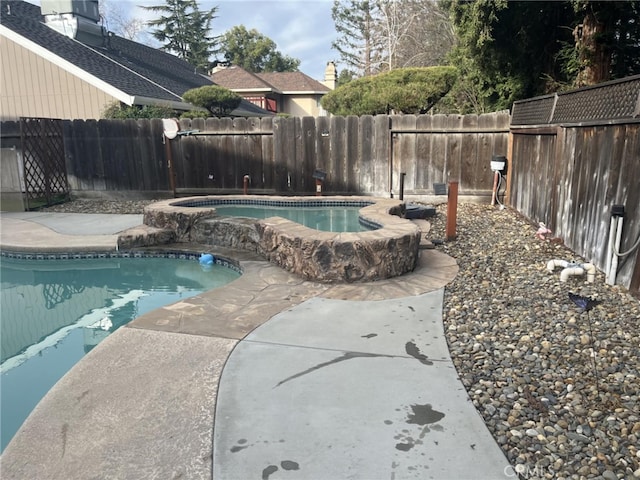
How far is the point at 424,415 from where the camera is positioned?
→ 2.26m

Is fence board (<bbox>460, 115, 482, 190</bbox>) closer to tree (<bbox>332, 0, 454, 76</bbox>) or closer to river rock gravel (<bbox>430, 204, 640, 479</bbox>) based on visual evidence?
river rock gravel (<bbox>430, 204, 640, 479</bbox>)

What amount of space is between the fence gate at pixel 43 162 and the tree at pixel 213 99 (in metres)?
4.96

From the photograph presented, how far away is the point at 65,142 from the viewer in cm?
1022

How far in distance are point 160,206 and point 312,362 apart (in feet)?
16.4

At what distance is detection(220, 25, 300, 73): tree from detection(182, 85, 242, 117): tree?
2602 cm

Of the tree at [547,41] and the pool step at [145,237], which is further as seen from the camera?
the tree at [547,41]

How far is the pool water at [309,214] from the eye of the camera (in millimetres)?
7559

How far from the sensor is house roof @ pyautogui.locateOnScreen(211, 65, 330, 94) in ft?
81.1

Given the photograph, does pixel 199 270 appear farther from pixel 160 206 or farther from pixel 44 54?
pixel 44 54

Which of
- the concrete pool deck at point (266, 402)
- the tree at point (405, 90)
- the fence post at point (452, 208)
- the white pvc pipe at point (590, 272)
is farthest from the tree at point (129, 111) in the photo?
the white pvc pipe at point (590, 272)

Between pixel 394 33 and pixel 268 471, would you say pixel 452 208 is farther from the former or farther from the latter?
pixel 394 33

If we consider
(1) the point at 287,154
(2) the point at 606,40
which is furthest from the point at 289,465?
(1) the point at 287,154

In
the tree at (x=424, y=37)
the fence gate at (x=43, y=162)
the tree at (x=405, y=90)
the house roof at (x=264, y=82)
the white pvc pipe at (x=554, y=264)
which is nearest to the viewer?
the white pvc pipe at (x=554, y=264)

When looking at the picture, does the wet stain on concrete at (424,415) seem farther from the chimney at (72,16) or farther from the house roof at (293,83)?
the house roof at (293,83)
